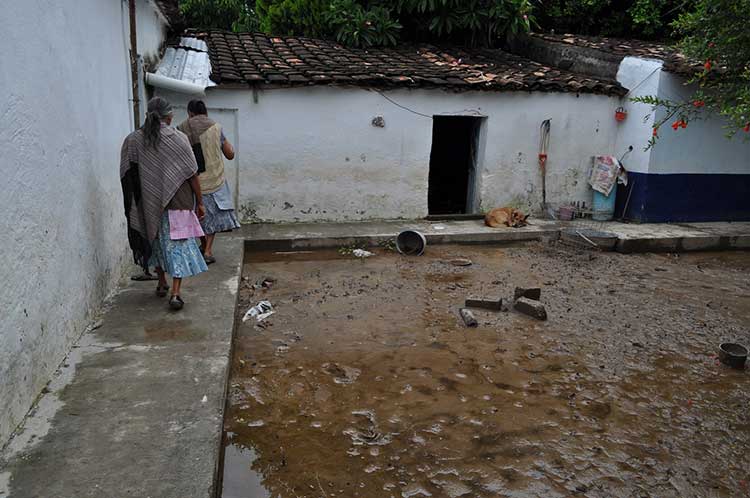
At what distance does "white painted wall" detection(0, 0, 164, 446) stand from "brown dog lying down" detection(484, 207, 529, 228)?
621 cm

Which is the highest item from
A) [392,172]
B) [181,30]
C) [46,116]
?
[181,30]

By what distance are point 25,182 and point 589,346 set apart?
15.1 feet

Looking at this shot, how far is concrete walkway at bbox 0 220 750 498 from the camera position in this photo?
8.69ft

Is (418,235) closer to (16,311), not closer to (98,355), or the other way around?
(98,355)

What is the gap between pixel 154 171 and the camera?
14.9 feet

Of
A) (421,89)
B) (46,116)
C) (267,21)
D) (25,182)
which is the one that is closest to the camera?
(25,182)

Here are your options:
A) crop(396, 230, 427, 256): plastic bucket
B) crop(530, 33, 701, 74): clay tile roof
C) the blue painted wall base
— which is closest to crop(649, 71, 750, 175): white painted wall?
the blue painted wall base

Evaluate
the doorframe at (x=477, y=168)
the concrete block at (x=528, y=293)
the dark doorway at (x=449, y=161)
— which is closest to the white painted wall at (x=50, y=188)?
the concrete block at (x=528, y=293)

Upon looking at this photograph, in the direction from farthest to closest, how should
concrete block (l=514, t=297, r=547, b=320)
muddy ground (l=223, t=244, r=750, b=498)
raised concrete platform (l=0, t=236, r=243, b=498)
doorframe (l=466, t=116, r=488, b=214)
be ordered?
doorframe (l=466, t=116, r=488, b=214), concrete block (l=514, t=297, r=547, b=320), muddy ground (l=223, t=244, r=750, b=498), raised concrete platform (l=0, t=236, r=243, b=498)

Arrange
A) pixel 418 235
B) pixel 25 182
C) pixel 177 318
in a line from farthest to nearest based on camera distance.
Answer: pixel 418 235, pixel 177 318, pixel 25 182

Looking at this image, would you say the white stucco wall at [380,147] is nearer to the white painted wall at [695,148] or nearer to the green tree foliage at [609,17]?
the white painted wall at [695,148]

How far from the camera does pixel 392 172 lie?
9.77m

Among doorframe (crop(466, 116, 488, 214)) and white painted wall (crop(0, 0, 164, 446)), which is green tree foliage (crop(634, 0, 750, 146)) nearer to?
doorframe (crop(466, 116, 488, 214))

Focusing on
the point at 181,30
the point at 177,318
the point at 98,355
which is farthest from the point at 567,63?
A: the point at 98,355
